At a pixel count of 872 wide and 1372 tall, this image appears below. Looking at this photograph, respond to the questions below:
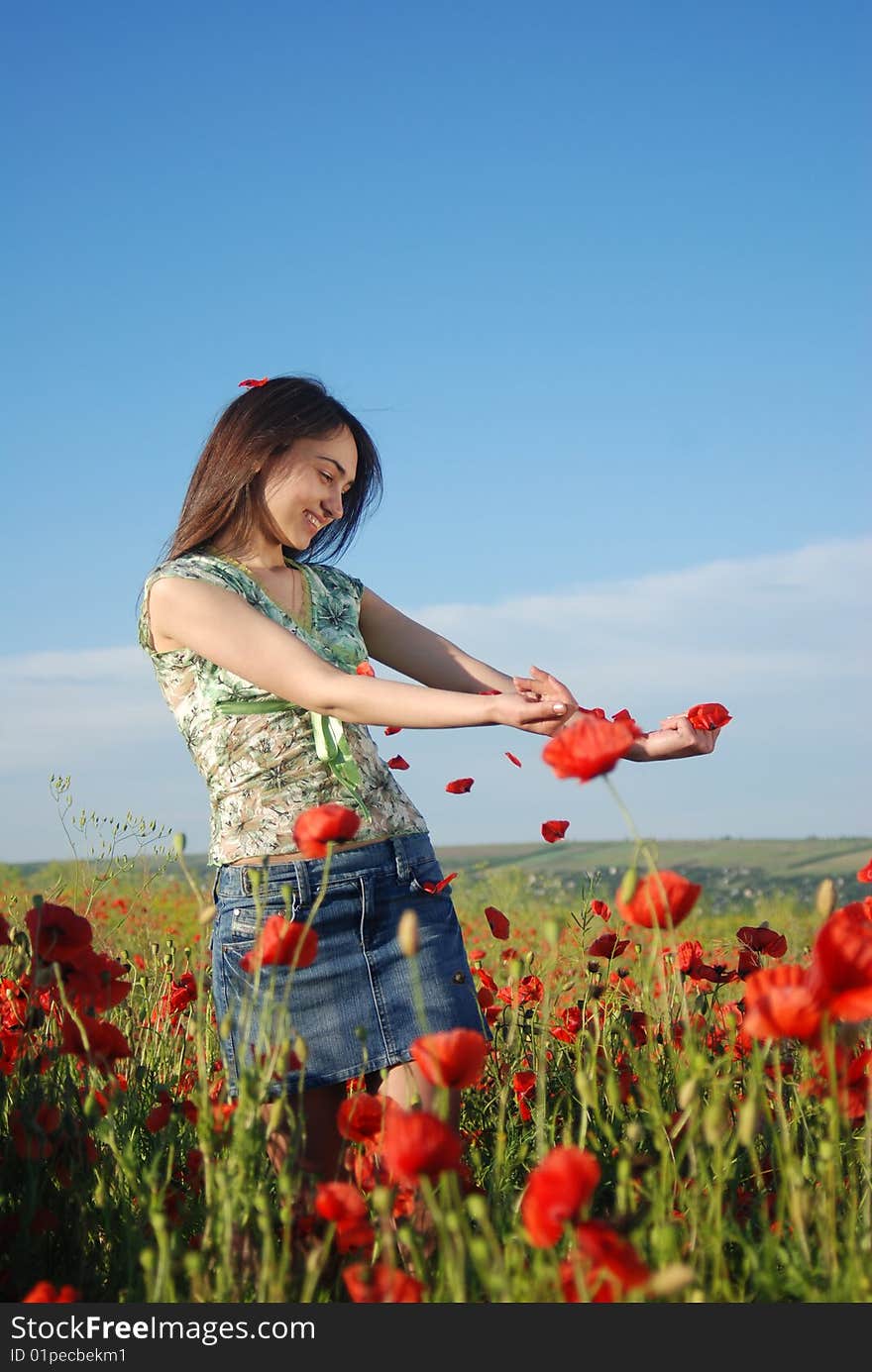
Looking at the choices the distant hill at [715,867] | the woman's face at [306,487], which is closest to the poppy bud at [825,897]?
the woman's face at [306,487]

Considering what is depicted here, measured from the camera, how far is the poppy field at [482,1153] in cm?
144

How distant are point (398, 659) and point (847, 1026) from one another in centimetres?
149

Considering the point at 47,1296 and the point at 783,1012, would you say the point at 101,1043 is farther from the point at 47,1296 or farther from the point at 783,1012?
the point at 783,1012

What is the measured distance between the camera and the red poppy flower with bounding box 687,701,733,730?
2352 millimetres

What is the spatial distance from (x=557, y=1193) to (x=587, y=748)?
1.84 ft

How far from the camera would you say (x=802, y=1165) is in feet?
6.68

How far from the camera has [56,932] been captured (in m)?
2.00

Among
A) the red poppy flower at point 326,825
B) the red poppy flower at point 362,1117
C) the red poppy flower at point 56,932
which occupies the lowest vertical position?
the red poppy flower at point 362,1117

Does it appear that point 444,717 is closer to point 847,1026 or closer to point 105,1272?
point 847,1026

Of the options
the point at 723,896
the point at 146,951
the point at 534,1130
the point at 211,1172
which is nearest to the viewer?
the point at 211,1172

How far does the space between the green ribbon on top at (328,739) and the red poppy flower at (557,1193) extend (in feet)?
3.85

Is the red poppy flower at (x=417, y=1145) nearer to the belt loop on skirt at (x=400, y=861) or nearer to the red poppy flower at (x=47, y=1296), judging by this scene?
the red poppy flower at (x=47, y=1296)

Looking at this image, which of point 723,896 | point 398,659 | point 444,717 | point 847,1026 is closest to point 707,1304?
point 847,1026

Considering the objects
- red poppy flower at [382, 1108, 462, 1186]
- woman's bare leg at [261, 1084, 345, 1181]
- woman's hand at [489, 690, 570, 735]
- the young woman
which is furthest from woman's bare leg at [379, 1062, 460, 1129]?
red poppy flower at [382, 1108, 462, 1186]
